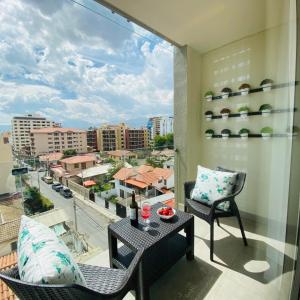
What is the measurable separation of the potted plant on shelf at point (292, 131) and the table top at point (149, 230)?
3.49 feet

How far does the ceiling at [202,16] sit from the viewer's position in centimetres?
184

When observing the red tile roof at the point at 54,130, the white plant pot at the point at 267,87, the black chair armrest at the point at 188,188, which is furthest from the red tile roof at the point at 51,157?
the white plant pot at the point at 267,87

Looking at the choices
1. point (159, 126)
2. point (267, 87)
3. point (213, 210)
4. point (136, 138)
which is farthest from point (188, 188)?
point (267, 87)

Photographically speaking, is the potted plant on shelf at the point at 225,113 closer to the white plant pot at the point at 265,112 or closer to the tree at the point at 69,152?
the white plant pot at the point at 265,112

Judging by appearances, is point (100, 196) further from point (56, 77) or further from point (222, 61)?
point (222, 61)

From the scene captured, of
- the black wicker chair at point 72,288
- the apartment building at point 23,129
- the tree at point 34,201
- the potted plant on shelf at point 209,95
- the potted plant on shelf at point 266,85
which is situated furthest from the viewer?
the potted plant on shelf at point 209,95

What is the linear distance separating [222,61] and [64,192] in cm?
285

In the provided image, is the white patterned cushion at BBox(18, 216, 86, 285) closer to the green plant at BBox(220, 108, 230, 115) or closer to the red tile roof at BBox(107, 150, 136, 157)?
the red tile roof at BBox(107, 150, 136, 157)

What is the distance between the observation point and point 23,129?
1.86 m

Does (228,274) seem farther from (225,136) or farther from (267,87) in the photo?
(267,87)

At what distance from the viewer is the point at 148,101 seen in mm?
3688

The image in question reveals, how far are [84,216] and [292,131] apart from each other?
2588 millimetres

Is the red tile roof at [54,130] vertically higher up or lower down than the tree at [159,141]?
higher up

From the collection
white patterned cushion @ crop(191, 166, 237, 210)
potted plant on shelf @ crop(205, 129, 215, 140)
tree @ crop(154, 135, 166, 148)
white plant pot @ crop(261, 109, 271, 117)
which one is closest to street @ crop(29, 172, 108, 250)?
white patterned cushion @ crop(191, 166, 237, 210)
